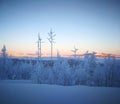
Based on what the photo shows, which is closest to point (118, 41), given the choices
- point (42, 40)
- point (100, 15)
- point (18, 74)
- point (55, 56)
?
point (100, 15)

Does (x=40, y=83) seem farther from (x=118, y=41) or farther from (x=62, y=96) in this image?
(x=118, y=41)

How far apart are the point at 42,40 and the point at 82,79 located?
8.01ft

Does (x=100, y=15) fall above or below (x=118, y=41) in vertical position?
above

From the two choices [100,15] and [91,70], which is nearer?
[100,15]

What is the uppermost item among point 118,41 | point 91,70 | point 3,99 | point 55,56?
point 118,41

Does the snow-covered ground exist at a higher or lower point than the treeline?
lower

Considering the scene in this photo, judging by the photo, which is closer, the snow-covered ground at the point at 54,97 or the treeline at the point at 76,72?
the snow-covered ground at the point at 54,97

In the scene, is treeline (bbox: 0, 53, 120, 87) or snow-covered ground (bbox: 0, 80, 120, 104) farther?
treeline (bbox: 0, 53, 120, 87)

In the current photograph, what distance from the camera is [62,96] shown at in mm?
5105

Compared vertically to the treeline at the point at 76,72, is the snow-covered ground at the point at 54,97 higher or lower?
lower

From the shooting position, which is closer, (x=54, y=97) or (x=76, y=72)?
(x=54, y=97)

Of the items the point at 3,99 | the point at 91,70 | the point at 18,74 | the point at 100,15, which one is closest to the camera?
the point at 3,99

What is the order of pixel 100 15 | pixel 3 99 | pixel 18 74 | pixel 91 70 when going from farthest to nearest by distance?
pixel 18 74
pixel 91 70
pixel 100 15
pixel 3 99

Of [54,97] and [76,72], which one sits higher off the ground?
[76,72]
